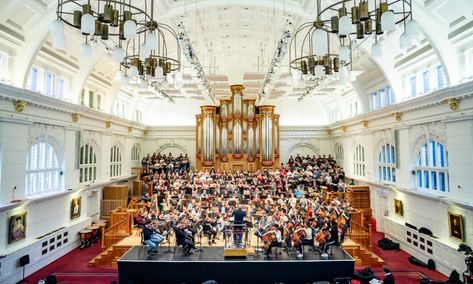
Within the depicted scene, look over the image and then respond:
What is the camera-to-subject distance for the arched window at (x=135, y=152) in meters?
Answer: 22.0

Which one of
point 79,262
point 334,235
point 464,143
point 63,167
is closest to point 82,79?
point 63,167

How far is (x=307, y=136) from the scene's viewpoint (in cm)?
2384

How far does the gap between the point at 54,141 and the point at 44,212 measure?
2988 millimetres

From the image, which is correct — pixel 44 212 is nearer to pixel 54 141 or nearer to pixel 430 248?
pixel 54 141

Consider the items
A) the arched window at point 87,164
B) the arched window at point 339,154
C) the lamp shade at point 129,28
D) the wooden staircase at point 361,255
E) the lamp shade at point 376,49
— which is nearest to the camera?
the lamp shade at point 129,28

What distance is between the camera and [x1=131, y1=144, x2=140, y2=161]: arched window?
21984 millimetres

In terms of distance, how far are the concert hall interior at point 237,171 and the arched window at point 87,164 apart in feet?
0.34

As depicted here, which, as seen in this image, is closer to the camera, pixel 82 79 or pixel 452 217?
pixel 452 217

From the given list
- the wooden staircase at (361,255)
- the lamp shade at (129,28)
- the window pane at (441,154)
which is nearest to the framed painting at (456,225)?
the window pane at (441,154)

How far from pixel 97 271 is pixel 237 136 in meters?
12.6

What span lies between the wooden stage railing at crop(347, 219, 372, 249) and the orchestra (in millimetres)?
669

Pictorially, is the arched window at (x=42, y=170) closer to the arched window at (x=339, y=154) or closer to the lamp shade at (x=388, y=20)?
the lamp shade at (x=388, y=20)

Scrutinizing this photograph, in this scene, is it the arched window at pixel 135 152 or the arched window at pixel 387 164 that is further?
the arched window at pixel 135 152

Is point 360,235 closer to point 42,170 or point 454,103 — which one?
point 454,103
